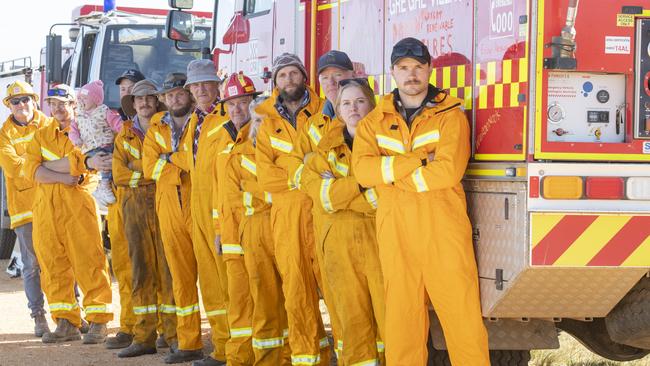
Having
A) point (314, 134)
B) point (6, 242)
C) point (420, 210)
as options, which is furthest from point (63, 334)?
point (6, 242)

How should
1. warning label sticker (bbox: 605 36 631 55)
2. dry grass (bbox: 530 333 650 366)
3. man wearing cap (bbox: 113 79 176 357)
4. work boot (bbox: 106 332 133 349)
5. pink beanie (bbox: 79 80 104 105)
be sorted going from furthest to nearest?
pink beanie (bbox: 79 80 104 105) → work boot (bbox: 106 332 133 349) → man wearing cap (bbox: 113 79 176 357) → dry grass (bbox: 530 333 650 366) → warning label sticker (bbox: 605 36 631 55)

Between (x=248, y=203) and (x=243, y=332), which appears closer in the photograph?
(x=248, y=203)

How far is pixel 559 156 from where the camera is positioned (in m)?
5.11

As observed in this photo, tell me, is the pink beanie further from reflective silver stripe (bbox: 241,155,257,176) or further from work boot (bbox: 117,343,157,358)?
reflective silver stripe (bbox: 241,155,257,176)

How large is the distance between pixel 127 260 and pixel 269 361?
2.32 m

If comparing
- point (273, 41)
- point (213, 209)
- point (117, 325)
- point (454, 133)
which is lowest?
point (117, 325)

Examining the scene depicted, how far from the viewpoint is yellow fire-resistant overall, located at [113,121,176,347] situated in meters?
8.27

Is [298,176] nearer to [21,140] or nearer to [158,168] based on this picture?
[158,168]

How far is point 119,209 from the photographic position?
28.5 ft

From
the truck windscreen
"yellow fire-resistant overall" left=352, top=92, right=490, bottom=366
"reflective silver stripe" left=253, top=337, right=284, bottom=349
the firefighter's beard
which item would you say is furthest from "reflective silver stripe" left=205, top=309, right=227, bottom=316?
the truck windscreen

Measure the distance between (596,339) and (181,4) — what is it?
5.06 meters

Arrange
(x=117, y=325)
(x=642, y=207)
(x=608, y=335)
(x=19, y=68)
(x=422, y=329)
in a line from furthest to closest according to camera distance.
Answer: (x=19, y=68), (x=117, y=325), (x=608, y=335), (x=422, y=329), (x=642, y=207)

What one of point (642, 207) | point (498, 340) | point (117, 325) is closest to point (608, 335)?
point (498, 340)

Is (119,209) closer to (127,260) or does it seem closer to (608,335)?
(127,260)
